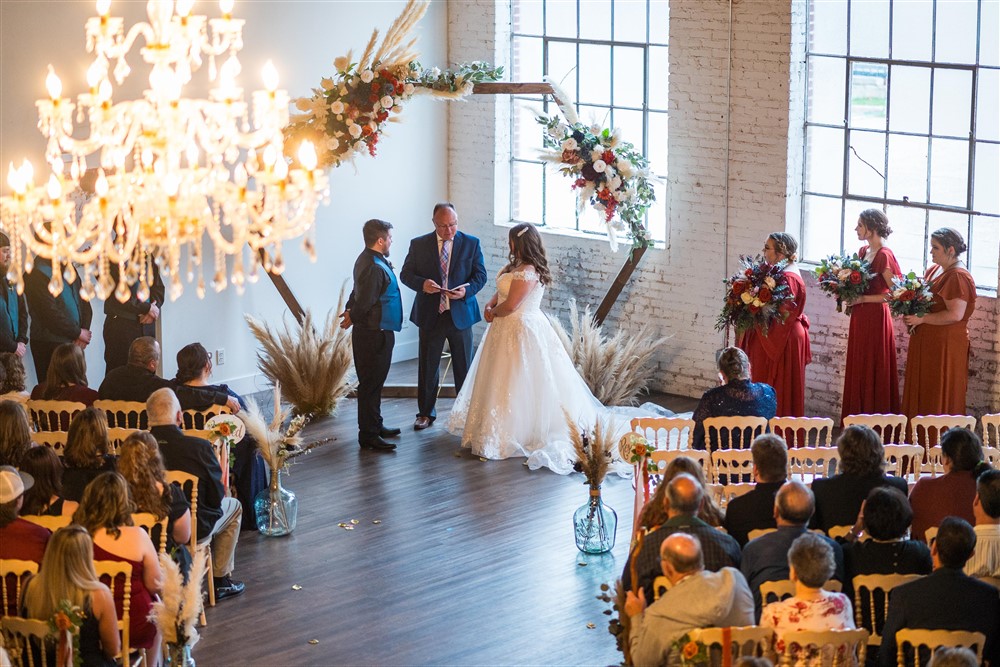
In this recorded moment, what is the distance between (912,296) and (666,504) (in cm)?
458

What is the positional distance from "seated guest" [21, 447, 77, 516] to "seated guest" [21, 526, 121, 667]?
79cm

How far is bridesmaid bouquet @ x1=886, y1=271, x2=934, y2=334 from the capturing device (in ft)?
32.3

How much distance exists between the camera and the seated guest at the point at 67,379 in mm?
8328

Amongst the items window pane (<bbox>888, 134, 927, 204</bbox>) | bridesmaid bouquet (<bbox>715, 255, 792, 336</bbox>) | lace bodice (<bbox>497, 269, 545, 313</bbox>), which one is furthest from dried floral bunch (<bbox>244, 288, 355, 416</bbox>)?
window pane (<bbox>888, 134, 927, 204</bbox>)

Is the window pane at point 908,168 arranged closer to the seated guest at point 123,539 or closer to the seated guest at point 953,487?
the seated guest at point 953,487

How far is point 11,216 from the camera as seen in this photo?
5316 mm

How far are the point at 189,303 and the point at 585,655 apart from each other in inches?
247

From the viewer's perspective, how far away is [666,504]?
5.96 metres

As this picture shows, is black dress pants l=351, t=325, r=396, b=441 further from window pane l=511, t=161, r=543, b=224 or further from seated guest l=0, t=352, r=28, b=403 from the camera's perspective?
window pane l=511, t=161, r=543, b=224

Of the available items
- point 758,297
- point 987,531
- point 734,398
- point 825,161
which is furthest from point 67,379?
point 825,161

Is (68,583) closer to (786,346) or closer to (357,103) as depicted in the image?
(357,103)

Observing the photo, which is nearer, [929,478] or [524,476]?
[929,478]

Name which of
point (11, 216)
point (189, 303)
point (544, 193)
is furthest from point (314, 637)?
point (544, 193)

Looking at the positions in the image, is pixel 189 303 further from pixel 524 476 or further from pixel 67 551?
pixel 67 551
